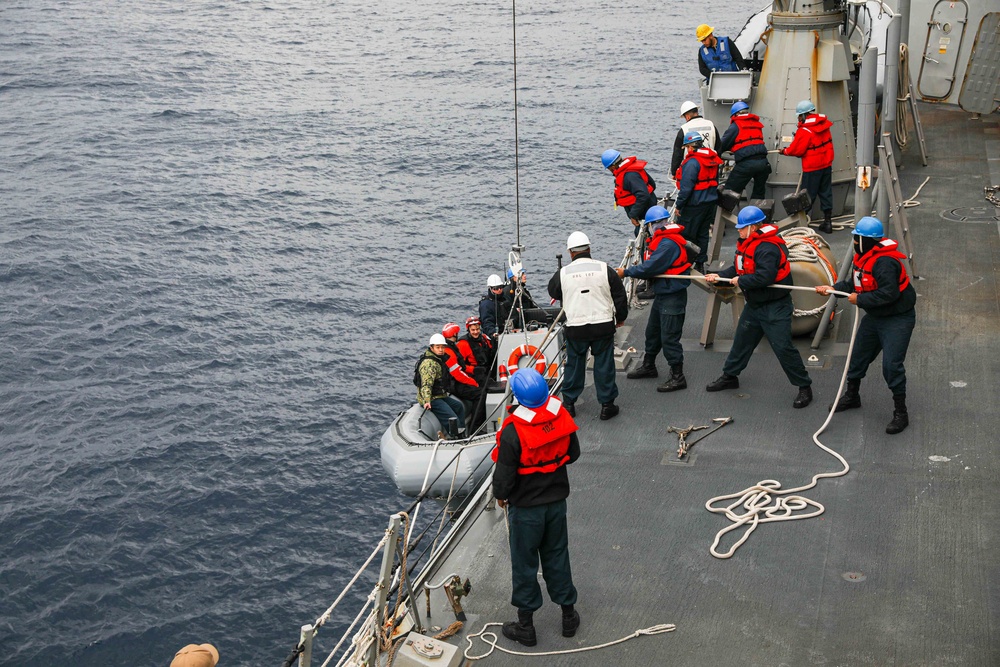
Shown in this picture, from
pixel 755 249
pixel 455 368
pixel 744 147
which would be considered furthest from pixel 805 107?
pixel 455 368

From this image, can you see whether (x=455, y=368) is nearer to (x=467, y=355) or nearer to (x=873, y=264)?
(x=467, y=355)

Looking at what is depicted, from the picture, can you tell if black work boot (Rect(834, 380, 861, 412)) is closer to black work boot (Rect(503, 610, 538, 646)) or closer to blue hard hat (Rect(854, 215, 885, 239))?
blue hard hat (Rect(854, 215, 885, 239))

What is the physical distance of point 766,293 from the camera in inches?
373

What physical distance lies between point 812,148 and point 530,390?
8326 millimetres

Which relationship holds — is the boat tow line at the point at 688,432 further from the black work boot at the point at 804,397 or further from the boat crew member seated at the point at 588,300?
the boat crew member seated at the point at 588,300

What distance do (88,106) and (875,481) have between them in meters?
37.7

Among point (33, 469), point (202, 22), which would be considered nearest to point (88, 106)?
point (202, 22)

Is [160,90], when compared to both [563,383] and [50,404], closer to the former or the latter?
[50,404]

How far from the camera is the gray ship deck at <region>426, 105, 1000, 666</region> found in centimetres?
677

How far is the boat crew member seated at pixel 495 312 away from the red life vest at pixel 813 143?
4937mm

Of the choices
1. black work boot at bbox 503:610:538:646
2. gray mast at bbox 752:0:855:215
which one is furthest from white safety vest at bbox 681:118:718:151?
black work boot at bbox 503:610:538:646

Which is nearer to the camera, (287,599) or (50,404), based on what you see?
(287,599)

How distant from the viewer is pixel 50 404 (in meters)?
21.3

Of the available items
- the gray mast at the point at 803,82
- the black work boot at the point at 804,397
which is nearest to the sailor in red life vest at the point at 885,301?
the black work boot at the point at 804,397
